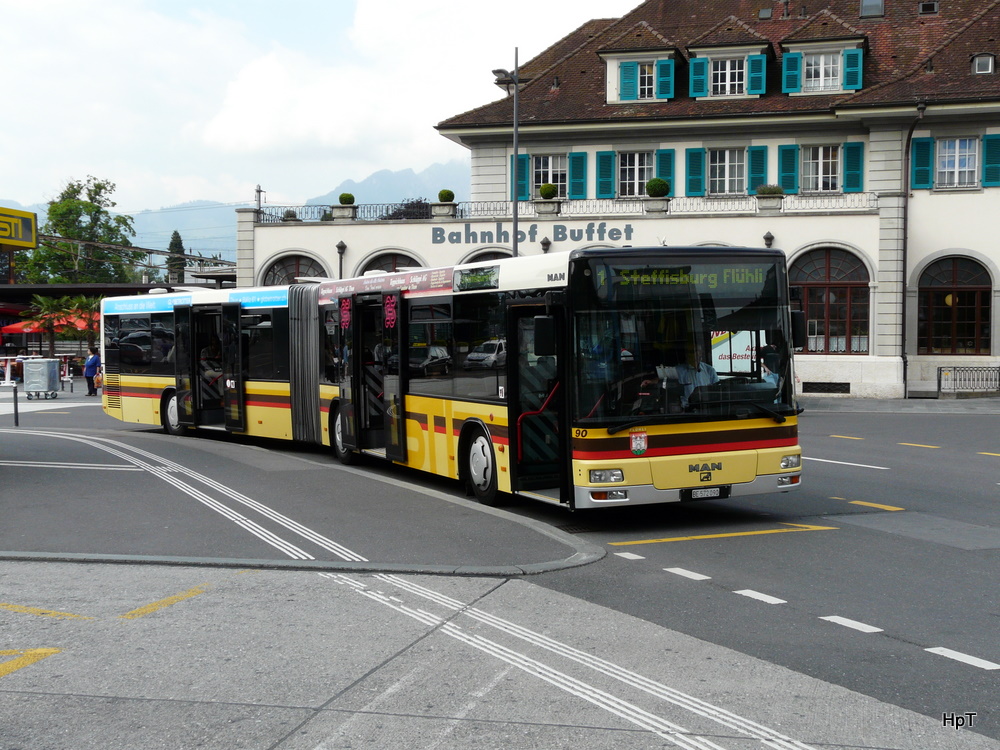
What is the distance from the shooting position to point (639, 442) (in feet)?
35.4

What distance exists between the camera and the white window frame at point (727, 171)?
129 feet

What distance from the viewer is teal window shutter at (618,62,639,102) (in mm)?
40594

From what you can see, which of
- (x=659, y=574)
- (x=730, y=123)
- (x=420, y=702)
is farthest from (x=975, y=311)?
(x=420, y=702)

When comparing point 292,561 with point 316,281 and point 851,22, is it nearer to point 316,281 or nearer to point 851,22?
point 316,281

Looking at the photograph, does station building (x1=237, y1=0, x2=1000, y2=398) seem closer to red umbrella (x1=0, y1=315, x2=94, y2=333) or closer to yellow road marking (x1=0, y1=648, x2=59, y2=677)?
red umbrella (x1=0, y1=315, x2=94, y2=333)

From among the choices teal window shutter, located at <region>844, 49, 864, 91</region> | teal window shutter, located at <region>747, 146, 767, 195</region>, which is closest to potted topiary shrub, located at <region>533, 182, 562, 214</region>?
teal window shutter, located at <region>747, 146, 767, 195</region>

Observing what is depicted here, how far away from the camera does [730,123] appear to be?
127ft

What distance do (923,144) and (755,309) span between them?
28.7 meters

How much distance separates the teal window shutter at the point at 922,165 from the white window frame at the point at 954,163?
6.4 inches

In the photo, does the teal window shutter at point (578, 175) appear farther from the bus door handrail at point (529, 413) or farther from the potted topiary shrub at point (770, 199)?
the bus door handrail at point (529, 413)

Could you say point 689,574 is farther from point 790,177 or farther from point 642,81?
point 642,81

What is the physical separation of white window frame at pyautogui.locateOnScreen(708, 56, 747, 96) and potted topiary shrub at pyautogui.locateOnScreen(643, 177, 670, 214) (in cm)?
485

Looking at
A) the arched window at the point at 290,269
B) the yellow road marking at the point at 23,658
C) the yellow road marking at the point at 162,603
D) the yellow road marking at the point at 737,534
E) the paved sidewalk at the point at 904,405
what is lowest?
the paved sidewalk at the point at 904,405

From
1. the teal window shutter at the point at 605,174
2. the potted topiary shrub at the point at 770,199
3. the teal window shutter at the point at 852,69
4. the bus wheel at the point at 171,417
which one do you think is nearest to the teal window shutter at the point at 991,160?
the teal window shutter at the point at 852,69
